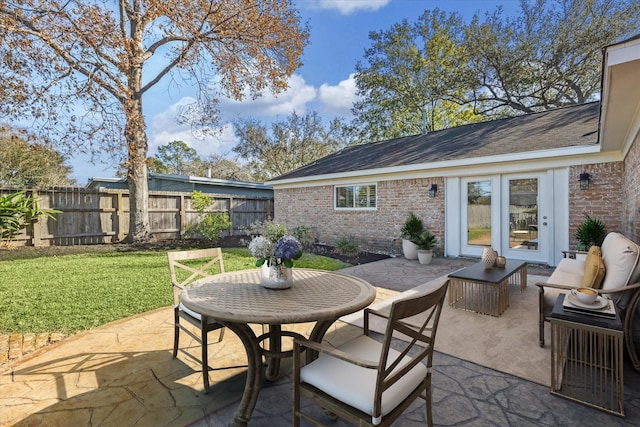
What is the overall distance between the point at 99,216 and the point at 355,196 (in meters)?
8.47

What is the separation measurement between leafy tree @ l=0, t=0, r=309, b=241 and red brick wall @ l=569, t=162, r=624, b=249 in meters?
10.8

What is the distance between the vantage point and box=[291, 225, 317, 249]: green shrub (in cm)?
1060

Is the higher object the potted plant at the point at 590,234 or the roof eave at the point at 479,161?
the roof eave at the point at 479,161

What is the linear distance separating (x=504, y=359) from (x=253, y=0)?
12.6 metres

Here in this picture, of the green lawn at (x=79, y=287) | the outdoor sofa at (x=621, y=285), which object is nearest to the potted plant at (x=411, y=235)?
the green lawn at (x=79, y=287)

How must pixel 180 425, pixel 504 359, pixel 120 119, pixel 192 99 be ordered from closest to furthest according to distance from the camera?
pixel 180 425 < pixel 504 359 < pixel 120 119 < pixel 192 99

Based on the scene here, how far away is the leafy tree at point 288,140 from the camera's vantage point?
919 inches

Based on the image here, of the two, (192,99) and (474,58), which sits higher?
(474,58)

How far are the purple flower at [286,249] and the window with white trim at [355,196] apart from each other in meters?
7.59

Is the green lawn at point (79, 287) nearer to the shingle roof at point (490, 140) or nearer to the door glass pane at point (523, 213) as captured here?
the shingle roof at point (490, 140)

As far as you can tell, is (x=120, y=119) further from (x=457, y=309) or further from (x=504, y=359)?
(x=504, y=359)

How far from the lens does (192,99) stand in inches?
500

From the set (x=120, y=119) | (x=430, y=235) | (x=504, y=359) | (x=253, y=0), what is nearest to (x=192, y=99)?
(x=120, y=119)

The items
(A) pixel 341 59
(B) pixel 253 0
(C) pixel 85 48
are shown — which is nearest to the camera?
(C) pixel 85 48
